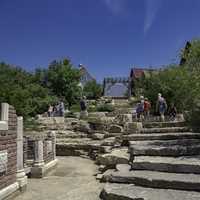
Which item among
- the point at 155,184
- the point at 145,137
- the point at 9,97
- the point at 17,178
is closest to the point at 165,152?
the point at 155,184

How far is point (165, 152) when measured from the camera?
8.20 meters

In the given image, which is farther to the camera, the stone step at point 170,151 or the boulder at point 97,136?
the boulder at point 97,136

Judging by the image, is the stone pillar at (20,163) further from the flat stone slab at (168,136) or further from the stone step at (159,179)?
the flat stone slab at (168,136)

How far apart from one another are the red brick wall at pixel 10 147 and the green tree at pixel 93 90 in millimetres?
39020

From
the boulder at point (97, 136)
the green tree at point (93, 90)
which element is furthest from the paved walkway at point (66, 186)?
the green tree at point (93, 90)

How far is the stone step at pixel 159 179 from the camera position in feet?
20.3

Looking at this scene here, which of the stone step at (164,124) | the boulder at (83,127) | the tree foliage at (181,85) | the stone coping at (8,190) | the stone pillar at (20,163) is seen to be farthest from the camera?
the boulder at (83,127)

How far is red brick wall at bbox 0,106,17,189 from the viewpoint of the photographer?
6508 mm

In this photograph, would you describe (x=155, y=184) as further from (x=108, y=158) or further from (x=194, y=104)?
(x=194, y=104)

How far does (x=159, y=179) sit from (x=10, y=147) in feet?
10.5

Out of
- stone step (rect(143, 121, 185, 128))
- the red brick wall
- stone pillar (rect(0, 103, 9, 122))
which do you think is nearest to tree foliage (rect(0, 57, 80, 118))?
stone step (rect(143, 121, 185, 128))

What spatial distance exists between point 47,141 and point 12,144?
363 cm

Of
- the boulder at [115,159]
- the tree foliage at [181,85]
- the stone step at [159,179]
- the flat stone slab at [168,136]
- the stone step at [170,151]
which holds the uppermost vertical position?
the tree foliage at [181,85]

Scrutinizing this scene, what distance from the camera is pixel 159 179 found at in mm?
6449
